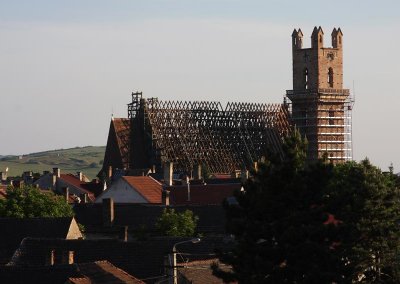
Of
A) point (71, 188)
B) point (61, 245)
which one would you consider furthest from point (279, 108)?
point (61, 245)

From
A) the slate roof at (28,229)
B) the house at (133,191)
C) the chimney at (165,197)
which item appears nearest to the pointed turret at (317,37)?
the house at (133,191)

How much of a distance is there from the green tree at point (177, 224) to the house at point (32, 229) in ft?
20.6

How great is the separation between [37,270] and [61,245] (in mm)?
9722

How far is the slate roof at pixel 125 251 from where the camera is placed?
64125 mm

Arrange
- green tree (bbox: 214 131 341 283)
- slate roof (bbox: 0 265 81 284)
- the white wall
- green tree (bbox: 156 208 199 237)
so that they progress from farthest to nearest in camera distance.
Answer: the white wall < green tree (bbox: 156 208 199 237) < slate roof (bbox: 0 265 81 284) < green tree (bbox: 214 131 341 283)

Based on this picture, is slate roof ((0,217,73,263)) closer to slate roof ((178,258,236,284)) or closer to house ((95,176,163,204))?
slate roof ((178,258,236,284))

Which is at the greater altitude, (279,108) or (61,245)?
(279,108)

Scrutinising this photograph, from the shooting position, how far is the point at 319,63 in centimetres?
18100

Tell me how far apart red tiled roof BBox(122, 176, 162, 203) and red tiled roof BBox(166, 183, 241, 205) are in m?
0.90

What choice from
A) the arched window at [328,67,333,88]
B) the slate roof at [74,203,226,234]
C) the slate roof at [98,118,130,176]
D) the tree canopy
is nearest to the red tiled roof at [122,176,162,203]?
the slate roof at [74,203,226,234]

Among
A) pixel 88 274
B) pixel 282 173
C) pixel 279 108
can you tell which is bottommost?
pixel 88 274

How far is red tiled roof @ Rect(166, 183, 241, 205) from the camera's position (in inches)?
4051

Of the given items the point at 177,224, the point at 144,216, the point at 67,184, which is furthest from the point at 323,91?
the point at 177,224

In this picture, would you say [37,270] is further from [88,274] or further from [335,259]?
[335,259]
